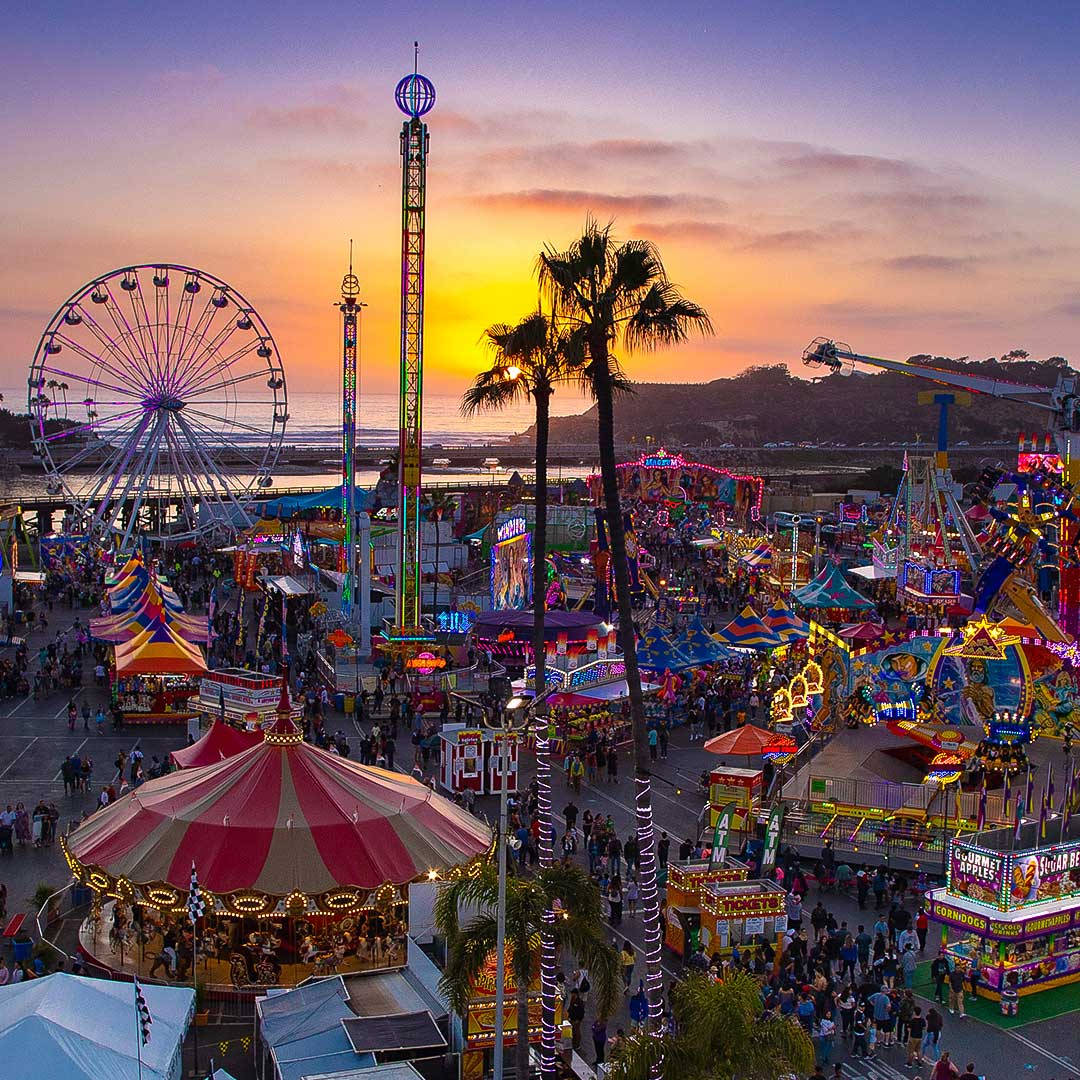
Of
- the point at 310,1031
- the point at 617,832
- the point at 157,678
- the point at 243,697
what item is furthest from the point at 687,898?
the point at 157,678

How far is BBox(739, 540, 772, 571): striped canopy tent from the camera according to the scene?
5450 centimetres

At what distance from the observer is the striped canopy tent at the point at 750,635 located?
3597 centimetres

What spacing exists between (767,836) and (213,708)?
13163 millimetres

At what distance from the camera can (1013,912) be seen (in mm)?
18531

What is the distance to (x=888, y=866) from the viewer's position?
75.5 ft

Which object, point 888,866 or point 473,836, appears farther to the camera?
point 888,866

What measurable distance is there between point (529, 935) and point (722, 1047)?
2.27 metres

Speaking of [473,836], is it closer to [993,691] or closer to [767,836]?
[767,836]

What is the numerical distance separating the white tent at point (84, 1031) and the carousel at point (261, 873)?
324 cm

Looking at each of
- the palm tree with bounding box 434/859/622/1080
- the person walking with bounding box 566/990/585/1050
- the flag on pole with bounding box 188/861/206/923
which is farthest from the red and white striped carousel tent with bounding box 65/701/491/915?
the palm tree with bounding box 434/859/622/1080

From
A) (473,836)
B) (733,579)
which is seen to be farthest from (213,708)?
(733,579)

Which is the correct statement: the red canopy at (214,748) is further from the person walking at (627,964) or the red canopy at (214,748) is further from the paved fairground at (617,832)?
the person walking at (627,964)

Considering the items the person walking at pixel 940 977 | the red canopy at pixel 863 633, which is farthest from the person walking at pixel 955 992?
the red canopy at pixel 863 633

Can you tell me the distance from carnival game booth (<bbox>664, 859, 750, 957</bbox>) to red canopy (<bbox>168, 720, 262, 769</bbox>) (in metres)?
8.31
